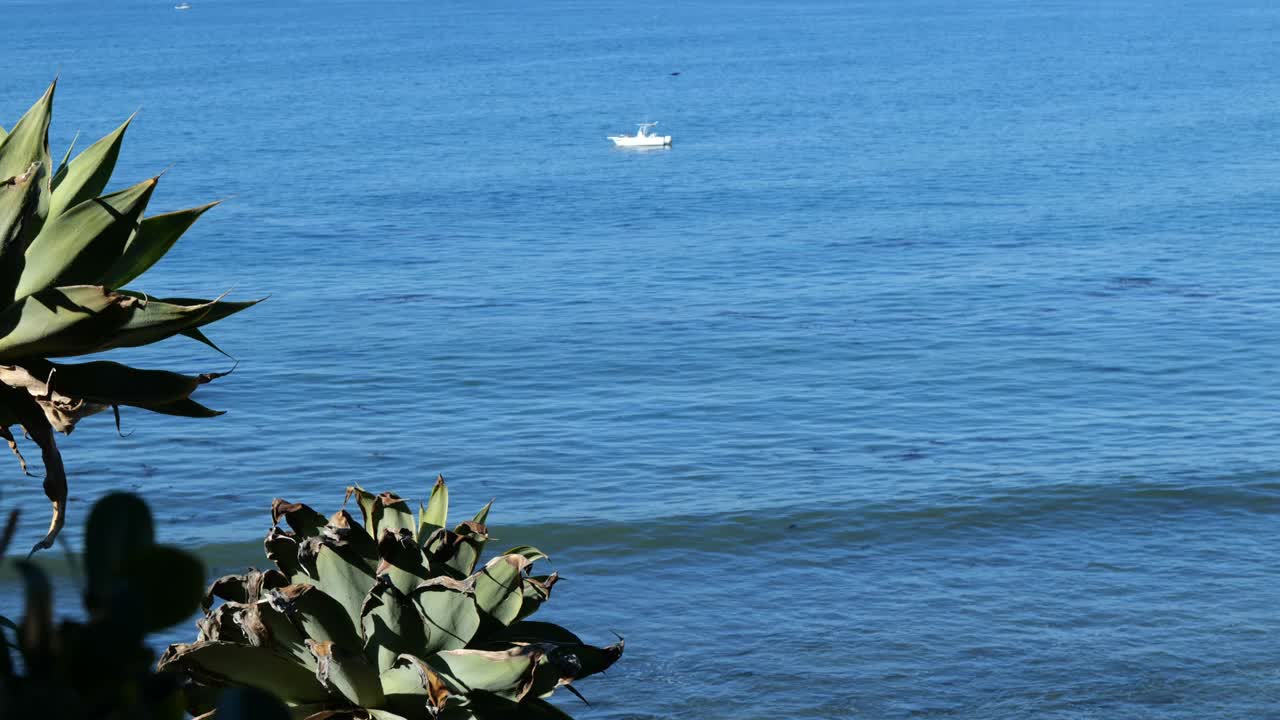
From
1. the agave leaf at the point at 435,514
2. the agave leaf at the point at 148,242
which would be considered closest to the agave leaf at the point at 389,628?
the agave leaf at the point at 435,514

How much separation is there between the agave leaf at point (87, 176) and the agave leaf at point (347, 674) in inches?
41.4

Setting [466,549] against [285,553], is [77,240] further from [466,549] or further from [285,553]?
[466,549]

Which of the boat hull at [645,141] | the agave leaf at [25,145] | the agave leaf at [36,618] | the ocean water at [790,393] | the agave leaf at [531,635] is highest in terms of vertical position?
the agave leaf at [25,145]

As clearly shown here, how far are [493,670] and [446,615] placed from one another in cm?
24

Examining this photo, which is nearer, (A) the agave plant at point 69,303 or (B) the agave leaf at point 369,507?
(A) the agave plant at point 69,303

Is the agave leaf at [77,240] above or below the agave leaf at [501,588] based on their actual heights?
above

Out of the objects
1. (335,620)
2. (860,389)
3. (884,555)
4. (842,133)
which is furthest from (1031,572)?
(842,133)

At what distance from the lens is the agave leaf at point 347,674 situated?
3.34 meters

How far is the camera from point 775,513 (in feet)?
63.9

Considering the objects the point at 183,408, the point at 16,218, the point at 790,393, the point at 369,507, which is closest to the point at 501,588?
the point at 369,507

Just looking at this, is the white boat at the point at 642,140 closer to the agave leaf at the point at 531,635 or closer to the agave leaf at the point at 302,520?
the agave leaf at the point at 302,520

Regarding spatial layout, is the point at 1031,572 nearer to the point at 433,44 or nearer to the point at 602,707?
the point at 602,707

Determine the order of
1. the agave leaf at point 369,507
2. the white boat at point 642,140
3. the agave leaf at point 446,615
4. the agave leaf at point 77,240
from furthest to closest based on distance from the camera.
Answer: the white boat at point 642,140
the agave leaf at point 369,507
the agave leaf at point 446,615
the agave leaf at point 77,240

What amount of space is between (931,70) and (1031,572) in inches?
3786
